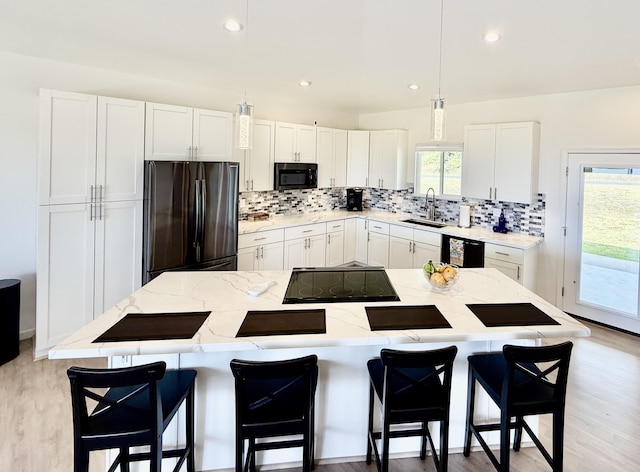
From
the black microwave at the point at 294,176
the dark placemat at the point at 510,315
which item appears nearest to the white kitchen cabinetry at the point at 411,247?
the black microwave at the point at 294,176

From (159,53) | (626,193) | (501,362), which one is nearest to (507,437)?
(501,362)

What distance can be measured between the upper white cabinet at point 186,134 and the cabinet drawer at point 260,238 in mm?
964

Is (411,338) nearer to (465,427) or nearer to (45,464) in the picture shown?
(465,427)

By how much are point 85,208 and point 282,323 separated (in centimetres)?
250

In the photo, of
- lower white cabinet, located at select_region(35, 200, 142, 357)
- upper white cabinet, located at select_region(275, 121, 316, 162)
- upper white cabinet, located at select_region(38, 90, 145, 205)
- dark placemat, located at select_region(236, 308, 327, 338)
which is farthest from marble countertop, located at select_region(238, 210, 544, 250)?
dark placemat, located at select_region(236, 308, 327, 338)

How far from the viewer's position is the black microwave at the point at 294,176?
5.23 meters

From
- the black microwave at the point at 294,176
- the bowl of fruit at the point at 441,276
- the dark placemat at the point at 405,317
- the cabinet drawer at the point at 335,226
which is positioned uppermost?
the black microwave at the point at 294,176

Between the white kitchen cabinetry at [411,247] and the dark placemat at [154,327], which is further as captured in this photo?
the white kitchen cabinetry at [411,247]

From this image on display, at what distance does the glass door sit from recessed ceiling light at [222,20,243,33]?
3.84 meters

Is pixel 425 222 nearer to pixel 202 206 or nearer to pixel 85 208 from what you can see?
pixel 202 206

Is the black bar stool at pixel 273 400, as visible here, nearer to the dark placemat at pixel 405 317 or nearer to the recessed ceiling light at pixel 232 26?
the dark placemat at pixel 405 317

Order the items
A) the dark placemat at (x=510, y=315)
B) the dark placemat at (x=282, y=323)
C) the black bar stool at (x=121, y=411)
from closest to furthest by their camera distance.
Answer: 1. the black bar stool at (x=121, y=411)
2. the dark placemat at (x=282, y=323)
3. the dark placemat at (x=510, y=315)

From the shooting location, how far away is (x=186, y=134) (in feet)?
12.8

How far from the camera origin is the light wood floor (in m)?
2.19
